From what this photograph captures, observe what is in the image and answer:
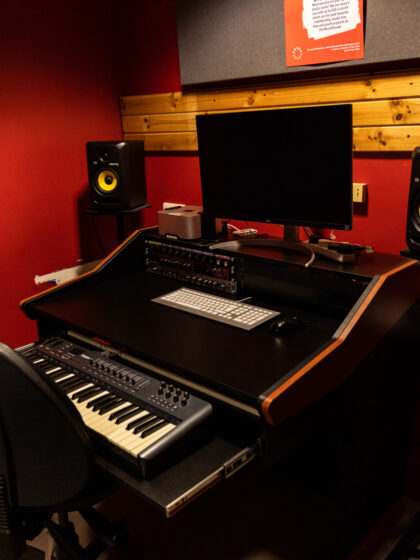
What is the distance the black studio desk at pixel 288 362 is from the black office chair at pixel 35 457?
0.10 metres

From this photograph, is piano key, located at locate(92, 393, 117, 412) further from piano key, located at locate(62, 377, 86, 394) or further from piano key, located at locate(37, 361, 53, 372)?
piano key, located at locate(37, 361, 53, 372)

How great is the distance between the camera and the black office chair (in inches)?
40.3

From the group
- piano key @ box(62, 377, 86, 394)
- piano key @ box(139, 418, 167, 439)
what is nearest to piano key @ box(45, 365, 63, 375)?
piano key @ box(62, 377, 86, 394)

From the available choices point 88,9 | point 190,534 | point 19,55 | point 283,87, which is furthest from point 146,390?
point 88,9

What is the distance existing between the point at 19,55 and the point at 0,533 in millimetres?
2094

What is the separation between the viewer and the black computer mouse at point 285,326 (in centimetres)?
146

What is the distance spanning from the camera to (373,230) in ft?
6.49

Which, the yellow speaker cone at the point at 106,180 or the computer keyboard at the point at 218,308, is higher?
the yellow speaker cone at the point at 106,180

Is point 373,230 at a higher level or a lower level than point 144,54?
lower

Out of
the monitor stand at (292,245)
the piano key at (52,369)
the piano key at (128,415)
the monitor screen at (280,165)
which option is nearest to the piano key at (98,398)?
the piano key at (128,415)

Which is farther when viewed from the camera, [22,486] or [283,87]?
[283,87]

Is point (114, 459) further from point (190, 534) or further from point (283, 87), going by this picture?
point (283, 87)

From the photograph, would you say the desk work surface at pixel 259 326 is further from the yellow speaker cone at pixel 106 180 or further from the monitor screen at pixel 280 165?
the yellow speaker cone at pixel 106 180

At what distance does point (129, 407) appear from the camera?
4.33ft
